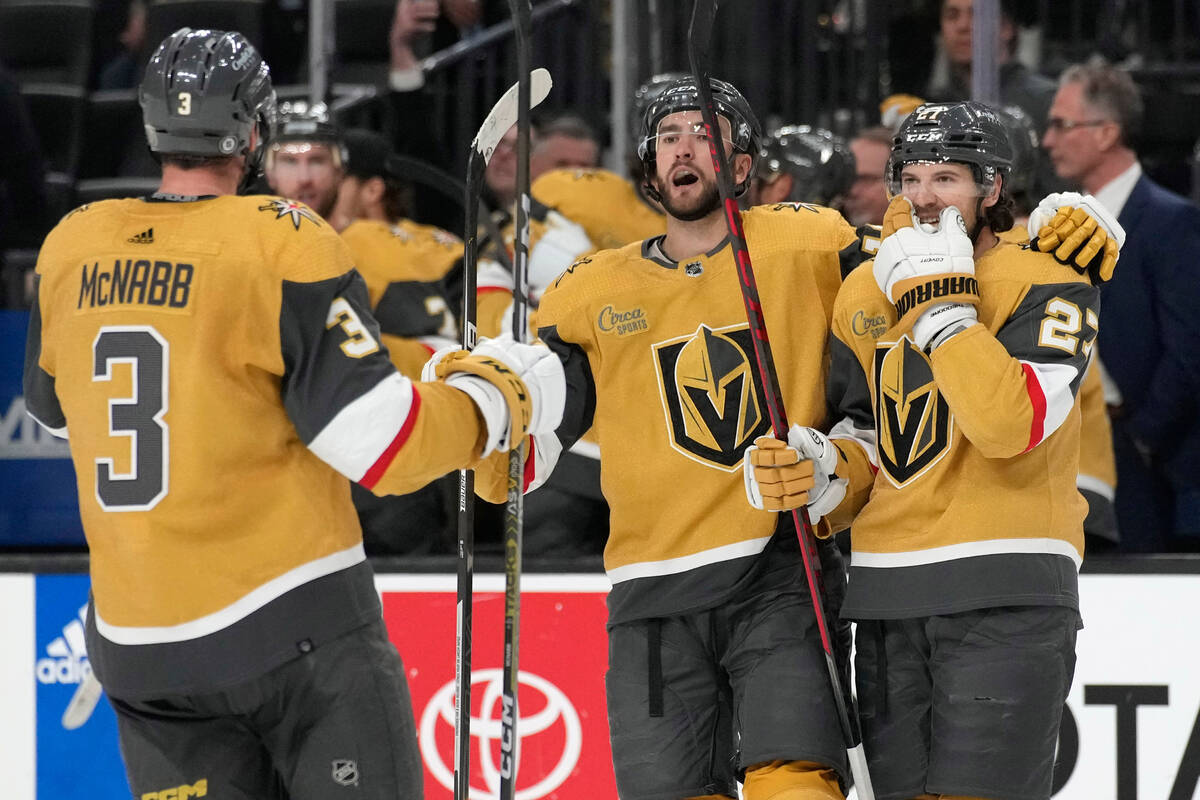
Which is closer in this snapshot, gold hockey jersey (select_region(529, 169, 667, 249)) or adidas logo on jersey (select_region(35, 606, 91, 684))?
adidas logo on jersey (select_region(35, 606, 91, 684))

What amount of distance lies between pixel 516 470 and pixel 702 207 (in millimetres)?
567

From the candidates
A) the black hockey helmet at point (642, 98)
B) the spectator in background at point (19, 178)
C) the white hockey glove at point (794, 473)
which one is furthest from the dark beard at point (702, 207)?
the spectator in background at point (19, 178)

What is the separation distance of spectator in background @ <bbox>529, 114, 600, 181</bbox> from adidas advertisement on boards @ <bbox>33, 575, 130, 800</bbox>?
1845 millimetres

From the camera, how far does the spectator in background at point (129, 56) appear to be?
6.65 metres

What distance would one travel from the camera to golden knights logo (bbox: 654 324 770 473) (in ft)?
9.23

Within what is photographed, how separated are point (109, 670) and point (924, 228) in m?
1.40

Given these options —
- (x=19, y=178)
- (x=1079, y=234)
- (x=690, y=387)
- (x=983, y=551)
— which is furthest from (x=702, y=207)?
(x=19, y=178)

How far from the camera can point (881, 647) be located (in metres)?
2.70

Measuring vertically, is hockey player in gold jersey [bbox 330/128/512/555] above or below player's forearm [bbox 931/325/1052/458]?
below

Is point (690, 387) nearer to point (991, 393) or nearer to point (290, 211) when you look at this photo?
point (991, 393)

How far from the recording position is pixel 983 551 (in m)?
2.60

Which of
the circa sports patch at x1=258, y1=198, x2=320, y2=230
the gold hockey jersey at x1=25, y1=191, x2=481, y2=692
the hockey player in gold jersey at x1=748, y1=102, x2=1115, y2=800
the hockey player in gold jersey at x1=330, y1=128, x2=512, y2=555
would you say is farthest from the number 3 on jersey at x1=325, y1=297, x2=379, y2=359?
the hockey player in gold jersey at x1=330, y1=128, x2=512, y2=555

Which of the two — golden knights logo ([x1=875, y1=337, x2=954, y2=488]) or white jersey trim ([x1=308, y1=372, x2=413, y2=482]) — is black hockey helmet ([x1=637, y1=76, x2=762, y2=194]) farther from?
white jersey trim ([x1=308, y1=372, x2=413, y2=482])

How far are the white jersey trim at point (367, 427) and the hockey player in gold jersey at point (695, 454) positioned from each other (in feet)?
2.07
